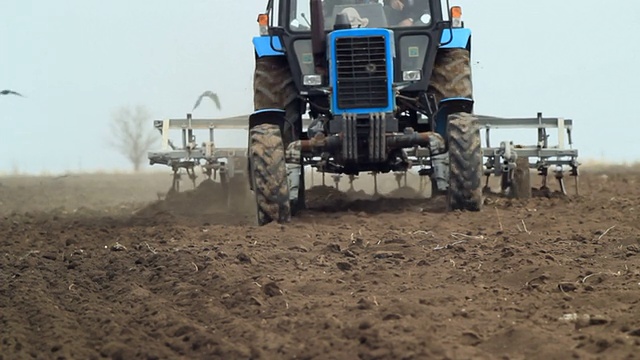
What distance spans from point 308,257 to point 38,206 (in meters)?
12.0

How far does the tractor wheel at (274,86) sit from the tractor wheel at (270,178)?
757 millimetres

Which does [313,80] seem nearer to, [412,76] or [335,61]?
[335,61]

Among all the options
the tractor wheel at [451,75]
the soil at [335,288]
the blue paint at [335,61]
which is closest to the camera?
the soil at [335,288]

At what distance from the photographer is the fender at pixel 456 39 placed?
11664 millimetres

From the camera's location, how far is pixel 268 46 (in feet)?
38.4

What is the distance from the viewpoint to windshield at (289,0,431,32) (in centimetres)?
1159

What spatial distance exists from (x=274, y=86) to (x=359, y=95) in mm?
1153

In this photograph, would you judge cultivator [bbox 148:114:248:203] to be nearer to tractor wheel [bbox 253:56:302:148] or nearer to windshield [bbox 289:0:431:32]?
tractor wheel [bbox 253:56:302:148]

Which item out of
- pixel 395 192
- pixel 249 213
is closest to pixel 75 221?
pixel 249 213

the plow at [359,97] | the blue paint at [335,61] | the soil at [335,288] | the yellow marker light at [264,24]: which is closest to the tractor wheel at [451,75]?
the plow at [359,97]

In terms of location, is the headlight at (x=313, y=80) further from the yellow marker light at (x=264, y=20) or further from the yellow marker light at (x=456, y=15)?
the yellow marker light at (x=456, y=15)

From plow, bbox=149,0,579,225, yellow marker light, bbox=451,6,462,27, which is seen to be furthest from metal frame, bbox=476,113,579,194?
yellow marker light, bbox=451,6,462,27

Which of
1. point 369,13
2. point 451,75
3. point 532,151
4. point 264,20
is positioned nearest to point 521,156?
point 532,151

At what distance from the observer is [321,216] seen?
1174cm
